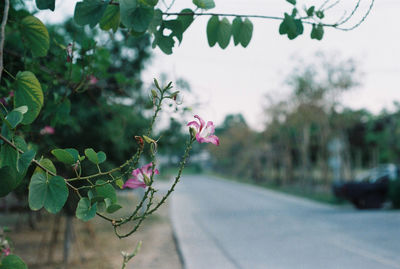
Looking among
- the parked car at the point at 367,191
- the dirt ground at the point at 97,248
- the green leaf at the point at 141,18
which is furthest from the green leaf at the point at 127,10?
the parked car at the point at 367,191

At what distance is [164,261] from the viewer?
7684mm

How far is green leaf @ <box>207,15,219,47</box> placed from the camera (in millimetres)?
1739

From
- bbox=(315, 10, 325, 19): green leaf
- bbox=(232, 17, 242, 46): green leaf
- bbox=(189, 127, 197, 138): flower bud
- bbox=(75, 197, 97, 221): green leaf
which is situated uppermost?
bbox=(315, 10, 325, 19): green leaf

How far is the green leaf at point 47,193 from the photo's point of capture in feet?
3.94

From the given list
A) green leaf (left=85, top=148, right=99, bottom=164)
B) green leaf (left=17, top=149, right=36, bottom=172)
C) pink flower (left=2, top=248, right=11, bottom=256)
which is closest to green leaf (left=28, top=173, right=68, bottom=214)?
green leaf (left=17, top=149, right=36, bottom=172)

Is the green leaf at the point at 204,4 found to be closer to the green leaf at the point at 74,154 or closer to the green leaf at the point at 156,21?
the green leaf at the point at 156,21

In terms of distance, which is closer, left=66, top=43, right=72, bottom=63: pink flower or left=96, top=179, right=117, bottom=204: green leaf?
left=96, top=179, right=117, bottom=204: green leaf

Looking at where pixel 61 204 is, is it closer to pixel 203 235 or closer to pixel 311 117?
pixel 203 235

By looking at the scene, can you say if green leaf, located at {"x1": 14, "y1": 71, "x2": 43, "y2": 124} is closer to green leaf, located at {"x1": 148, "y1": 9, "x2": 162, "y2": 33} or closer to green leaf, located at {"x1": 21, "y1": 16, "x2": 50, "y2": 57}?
green leaf, located at {"x1": 21, "y1": 16, "x2": 50, "y2": 57}

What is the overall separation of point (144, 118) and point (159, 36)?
7208 mm

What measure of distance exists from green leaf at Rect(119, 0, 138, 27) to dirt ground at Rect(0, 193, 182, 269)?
4.91m

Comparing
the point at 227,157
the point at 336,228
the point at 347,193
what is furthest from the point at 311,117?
the point at 227,157

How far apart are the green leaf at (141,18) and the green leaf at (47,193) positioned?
0.48m

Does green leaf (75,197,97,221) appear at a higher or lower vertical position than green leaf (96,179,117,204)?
lower
